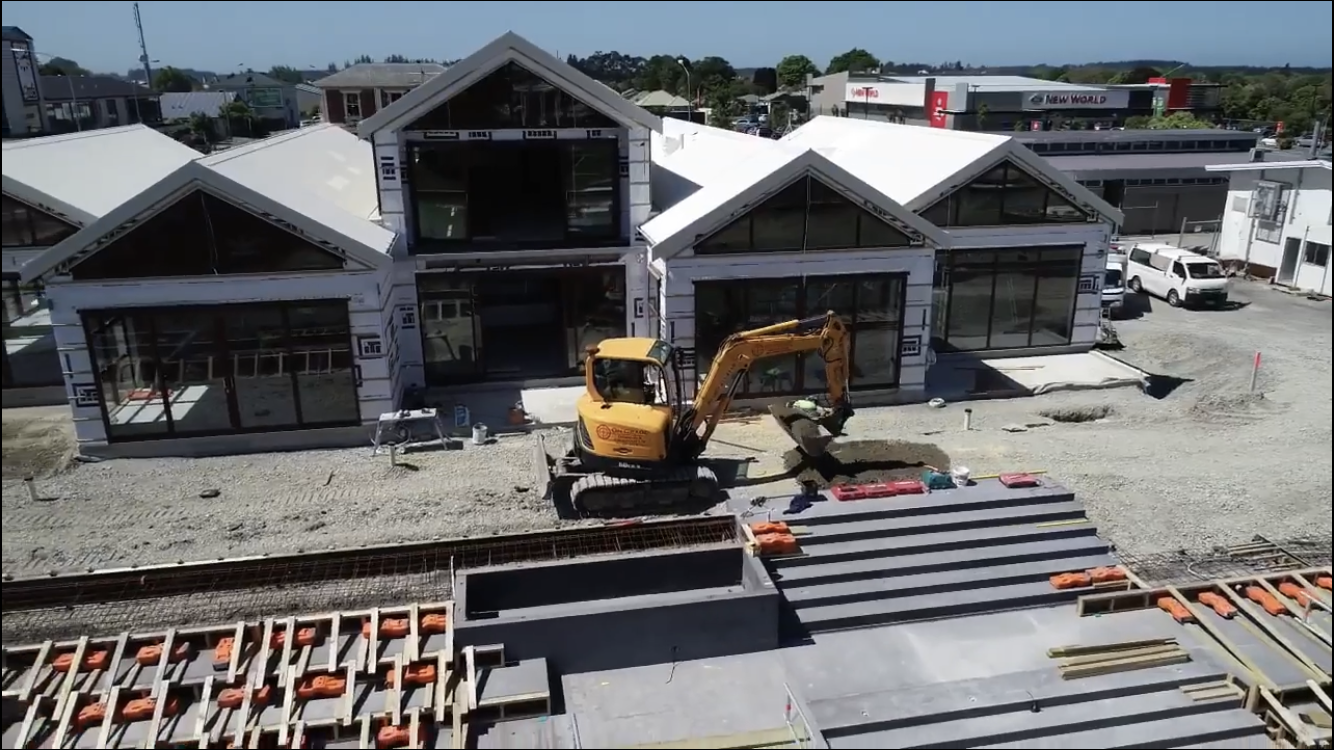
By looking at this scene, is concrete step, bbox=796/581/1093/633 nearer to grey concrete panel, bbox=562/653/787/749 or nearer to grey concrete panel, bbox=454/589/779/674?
grey concrete panel, bbox=454/589/779/674

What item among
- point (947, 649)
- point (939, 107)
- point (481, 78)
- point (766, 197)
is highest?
point (481, 78)

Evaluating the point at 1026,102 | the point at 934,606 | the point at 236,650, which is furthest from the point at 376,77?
the point at 934,606

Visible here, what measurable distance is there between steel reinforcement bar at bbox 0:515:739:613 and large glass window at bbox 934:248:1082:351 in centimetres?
1033

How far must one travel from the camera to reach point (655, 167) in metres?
25.7

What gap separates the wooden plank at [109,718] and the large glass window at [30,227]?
12.1 metres

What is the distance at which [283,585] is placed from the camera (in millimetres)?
12383

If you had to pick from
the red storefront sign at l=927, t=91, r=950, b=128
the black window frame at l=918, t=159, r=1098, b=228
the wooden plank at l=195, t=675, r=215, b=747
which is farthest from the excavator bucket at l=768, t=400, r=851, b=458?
the red storefront sign at l=927, t=91, r=950, b=128

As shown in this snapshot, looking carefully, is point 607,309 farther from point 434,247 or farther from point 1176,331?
point 1176,331

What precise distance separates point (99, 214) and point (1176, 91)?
64085 mm

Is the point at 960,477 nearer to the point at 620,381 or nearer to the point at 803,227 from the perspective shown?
the point at 620,381

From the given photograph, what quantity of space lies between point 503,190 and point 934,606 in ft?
45.0

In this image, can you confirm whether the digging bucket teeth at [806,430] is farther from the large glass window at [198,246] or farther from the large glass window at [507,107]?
the large glass window at [198,246]

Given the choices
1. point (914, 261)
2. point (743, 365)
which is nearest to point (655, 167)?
point (914, 261)

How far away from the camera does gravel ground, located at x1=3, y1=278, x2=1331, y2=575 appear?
13.6 meters
